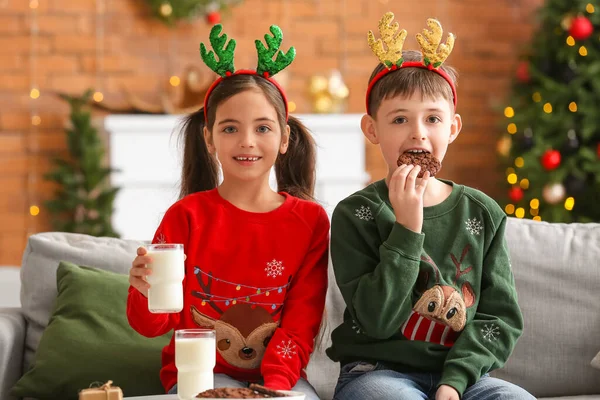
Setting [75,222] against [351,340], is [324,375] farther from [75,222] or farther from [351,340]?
[75,222]

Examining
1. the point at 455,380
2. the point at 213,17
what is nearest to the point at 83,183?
the point at 213,17

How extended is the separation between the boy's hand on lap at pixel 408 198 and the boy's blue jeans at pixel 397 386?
37cm

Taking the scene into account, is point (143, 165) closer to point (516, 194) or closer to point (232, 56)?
point (516, 194)

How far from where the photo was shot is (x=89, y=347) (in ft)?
8.26

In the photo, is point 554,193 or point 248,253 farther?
point 554,193

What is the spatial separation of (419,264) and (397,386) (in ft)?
0.96

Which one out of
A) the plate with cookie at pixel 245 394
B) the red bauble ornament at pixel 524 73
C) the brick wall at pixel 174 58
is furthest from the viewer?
the brick wall at pixel 174 58

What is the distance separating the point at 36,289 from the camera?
2.75m

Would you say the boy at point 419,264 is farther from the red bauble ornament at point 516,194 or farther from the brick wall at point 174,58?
the brick wall at point 174,58

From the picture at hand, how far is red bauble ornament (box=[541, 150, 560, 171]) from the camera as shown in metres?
5.46

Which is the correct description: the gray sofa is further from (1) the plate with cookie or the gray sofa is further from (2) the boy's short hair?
(1) the plate with cookie

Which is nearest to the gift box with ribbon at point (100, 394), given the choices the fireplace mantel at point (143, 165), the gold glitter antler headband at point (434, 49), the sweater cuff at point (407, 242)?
the sweater cuff at point (407, 242)

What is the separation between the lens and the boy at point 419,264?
6.72 ft

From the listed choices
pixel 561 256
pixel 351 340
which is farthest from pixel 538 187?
pixel 351 340
